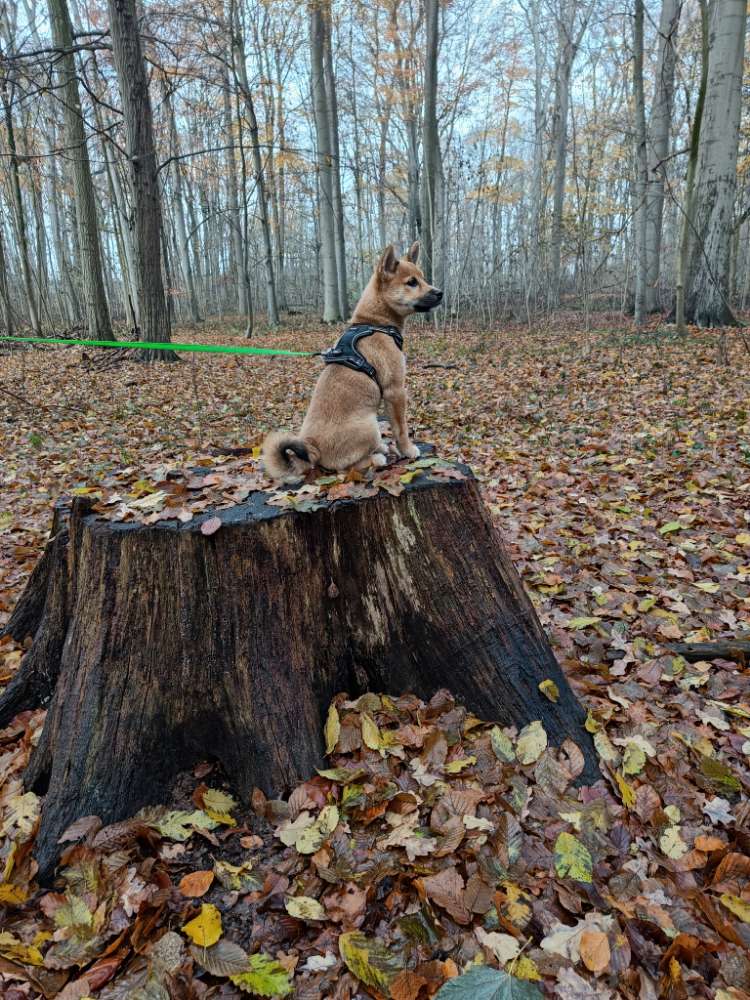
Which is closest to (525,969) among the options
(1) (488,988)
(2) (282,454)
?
(1) (488,988)

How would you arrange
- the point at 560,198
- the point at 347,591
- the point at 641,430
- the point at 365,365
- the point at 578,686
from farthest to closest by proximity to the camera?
the point at 560,198
the point at 641,430
the point at 365,365
the point at 578,686
the point at 347,591

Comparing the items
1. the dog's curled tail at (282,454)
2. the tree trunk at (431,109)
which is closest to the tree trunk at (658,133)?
the tree trunk at (431,109)

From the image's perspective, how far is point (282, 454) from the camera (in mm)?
3154

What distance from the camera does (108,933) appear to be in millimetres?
1953

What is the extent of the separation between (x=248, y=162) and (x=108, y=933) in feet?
109

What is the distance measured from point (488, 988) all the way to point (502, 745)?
38.9 inches

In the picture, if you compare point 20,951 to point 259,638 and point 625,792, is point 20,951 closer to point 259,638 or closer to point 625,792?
point 259,638

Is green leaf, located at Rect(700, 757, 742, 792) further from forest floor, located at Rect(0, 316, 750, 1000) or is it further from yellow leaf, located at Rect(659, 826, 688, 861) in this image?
yellow leaf, located at Rect(659, 826, 688, 861)

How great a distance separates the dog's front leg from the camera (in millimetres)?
3686

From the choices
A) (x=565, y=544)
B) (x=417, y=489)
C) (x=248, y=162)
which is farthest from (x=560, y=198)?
(x=417, y=489)

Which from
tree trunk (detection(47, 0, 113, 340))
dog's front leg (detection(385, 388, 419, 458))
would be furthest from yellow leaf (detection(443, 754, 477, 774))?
tree trunk (detection(47, 0, 113, 340))

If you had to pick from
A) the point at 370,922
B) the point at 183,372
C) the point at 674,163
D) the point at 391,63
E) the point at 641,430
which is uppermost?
the point at 391,63

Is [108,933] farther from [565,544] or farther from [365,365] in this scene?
[565,544]

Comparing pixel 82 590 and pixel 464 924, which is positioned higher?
pixel 82 590
